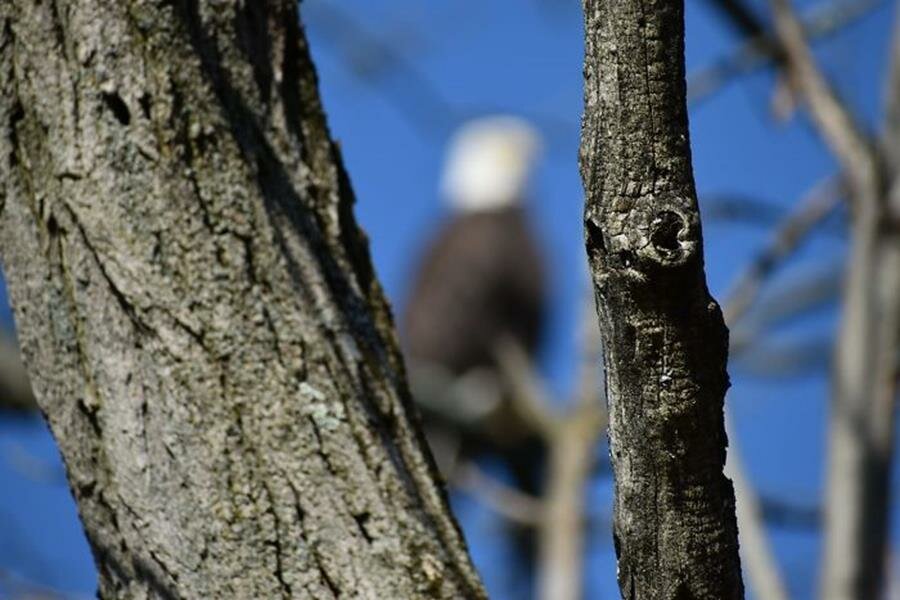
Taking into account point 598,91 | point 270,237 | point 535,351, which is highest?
point 535,351

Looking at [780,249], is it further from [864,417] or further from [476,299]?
[476,299]

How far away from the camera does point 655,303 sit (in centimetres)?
80

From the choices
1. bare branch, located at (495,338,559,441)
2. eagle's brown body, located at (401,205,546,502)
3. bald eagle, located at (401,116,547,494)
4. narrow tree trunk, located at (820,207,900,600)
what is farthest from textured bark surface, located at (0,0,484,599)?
eagle's brown body, located at (401,205,546,502)

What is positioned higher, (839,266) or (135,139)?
(839,266)

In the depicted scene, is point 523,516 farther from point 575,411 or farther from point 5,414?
point 5,414

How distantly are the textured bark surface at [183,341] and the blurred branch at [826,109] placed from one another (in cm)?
112

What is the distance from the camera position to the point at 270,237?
114 centimetres

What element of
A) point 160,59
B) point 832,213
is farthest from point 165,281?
point 832,213

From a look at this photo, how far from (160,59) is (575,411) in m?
2.77

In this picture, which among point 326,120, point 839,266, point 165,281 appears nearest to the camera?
point 165,281

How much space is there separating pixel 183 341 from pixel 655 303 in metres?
0.44

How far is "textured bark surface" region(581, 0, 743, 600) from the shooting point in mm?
772

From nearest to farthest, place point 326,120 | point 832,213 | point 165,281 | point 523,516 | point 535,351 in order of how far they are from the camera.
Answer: point 165,281
point 326,120
point 832,213
point 523,516
point 535,351

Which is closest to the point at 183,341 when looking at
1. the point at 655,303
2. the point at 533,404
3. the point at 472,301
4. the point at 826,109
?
the point at 655,303
